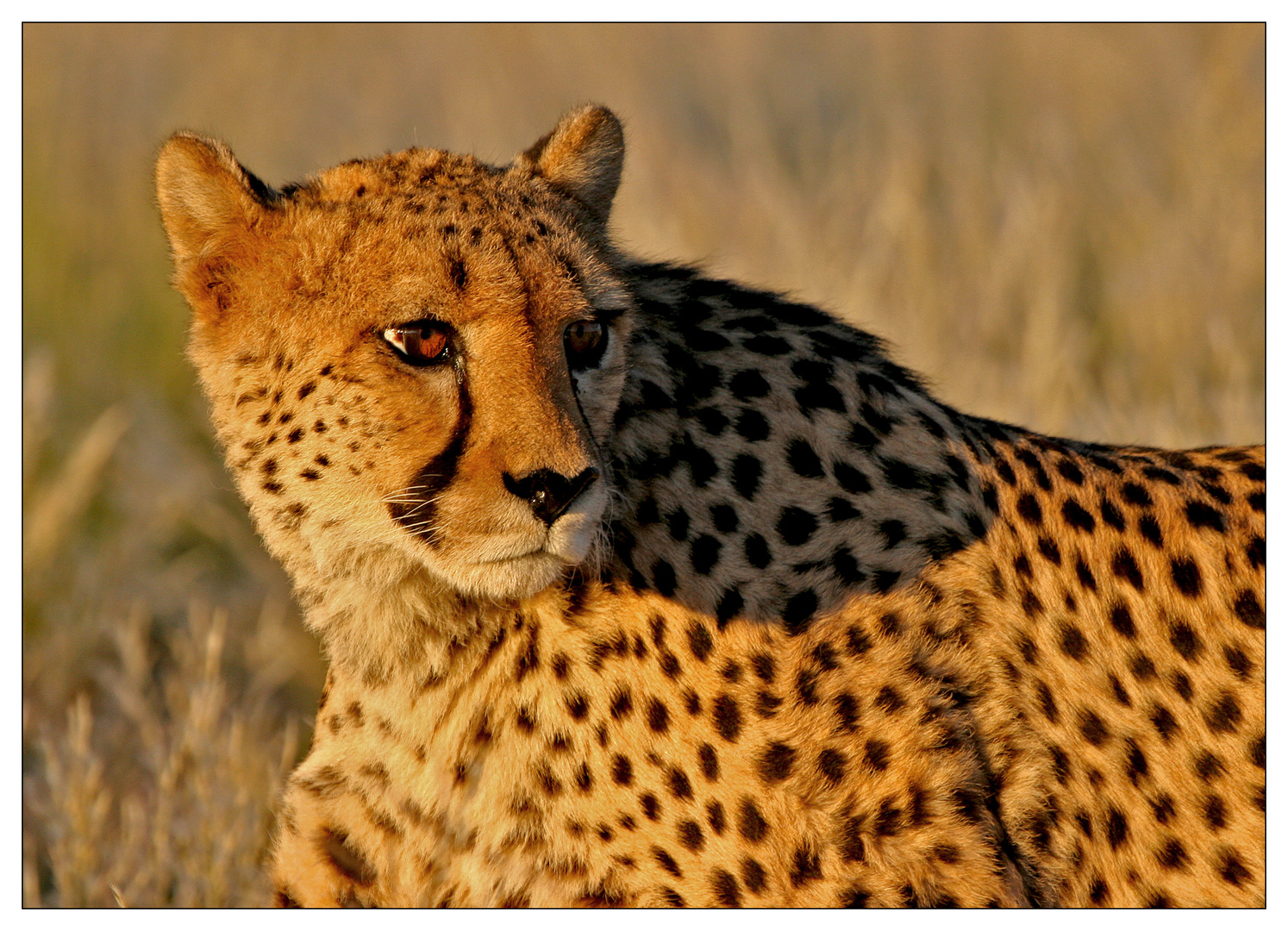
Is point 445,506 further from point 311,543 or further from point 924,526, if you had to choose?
point 924,526

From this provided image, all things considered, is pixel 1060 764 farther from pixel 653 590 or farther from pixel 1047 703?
pixel 653 590

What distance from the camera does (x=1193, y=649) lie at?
7.11 feet

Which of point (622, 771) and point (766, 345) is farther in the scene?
point (766, 345)

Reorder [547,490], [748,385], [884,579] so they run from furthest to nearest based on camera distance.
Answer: [748,385]
[884,579]
[547,490]

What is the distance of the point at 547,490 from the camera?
1696mm

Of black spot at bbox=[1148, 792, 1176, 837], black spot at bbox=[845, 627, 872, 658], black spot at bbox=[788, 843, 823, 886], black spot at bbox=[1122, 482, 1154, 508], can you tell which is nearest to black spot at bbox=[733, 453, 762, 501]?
black spot at bbox=[845, 627, 872, 658]

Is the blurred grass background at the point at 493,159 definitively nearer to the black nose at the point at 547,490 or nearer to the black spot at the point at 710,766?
the black nose at the point at 547,490

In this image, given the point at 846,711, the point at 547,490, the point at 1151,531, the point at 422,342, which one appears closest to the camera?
the point at 547,490

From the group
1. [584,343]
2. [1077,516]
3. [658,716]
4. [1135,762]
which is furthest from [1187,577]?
[584,343]

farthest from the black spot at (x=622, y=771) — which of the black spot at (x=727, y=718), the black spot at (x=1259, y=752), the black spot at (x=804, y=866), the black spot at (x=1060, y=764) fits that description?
the black spot at (x=1259, y=752)

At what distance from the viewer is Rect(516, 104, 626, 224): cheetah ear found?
6.99 feet

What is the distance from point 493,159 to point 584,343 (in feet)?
1.74

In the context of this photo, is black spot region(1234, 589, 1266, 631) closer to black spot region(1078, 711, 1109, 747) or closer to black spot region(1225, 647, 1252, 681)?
black spot region(1225, 647, 1252, 681)

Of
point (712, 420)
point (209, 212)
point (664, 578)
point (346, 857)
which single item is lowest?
point (346, 857)
